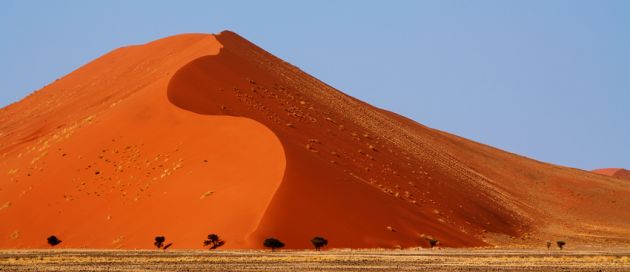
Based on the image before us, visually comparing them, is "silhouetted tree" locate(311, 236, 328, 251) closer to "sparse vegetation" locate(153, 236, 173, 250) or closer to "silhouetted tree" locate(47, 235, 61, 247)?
"sparse vegetation" locate(153, 236, 173, 250)

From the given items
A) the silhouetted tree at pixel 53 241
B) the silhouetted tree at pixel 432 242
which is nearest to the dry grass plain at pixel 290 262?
the silhouetted tree at pixel 53 241

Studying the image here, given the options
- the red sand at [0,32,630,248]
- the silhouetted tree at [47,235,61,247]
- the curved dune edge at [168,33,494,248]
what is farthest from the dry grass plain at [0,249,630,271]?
the red sand at [0,32,630,248]

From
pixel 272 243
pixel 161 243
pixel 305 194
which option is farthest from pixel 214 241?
pixel 305 194

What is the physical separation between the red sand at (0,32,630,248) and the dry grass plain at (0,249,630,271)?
7.79 meters

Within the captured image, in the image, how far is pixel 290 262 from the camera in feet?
140

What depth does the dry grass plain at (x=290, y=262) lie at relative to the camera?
38562mm

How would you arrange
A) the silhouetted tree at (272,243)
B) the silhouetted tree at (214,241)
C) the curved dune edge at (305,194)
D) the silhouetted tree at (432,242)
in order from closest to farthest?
the silhouetted tree at (272,243) < the silhouetted tree at (214,241) < the curved dune edge at (305,194) < the silhouetted tree at (432,242)

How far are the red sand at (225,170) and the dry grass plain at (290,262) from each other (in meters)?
7.79

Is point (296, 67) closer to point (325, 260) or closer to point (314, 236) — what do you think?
point (314, 236)

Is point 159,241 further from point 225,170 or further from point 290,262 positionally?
point 290,262

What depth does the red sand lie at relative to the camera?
2329 inches

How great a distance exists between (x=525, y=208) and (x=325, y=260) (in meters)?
58.8

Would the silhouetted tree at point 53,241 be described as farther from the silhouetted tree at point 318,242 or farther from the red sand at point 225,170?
A: the silhouetted tree at point 318,242

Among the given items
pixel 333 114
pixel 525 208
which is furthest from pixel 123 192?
pixel 525 208
